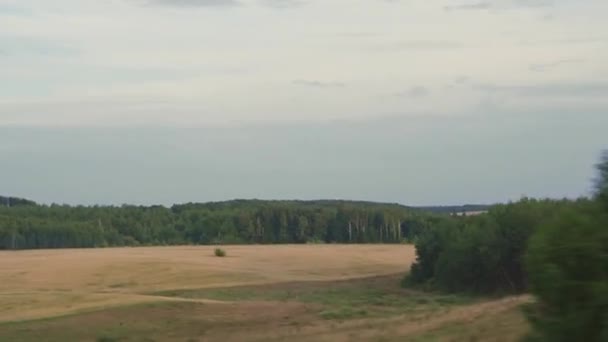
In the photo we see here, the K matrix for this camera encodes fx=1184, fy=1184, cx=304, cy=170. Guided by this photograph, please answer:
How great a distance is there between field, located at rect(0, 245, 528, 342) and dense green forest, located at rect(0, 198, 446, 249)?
2489 centimetres

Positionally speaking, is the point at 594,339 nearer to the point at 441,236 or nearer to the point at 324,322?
the point at 324,322

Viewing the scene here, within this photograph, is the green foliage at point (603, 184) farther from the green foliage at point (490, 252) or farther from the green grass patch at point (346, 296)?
the green foliage at point (490, 252)

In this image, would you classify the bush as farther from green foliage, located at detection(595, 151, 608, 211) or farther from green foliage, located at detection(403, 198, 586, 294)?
green foliage, located at detection(403, 198, 586, 294)

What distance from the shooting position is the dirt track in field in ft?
195

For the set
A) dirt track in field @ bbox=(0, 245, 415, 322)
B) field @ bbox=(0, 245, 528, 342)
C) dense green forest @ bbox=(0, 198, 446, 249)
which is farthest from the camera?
dense green forest @ bbox=(0, 198, 446, 249)

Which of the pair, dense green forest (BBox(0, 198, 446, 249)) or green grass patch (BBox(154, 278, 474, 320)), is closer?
green grass patch (BBox(154, 278, 474, 320))

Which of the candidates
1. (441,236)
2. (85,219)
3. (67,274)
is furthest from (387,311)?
(85,219)

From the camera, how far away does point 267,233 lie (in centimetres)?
12762

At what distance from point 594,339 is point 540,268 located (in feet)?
3.47

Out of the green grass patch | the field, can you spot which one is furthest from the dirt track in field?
the green grass patch

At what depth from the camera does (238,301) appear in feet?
166

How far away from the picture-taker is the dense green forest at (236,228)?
12288 cm

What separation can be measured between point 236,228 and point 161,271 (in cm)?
5321

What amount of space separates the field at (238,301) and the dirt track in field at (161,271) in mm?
76
